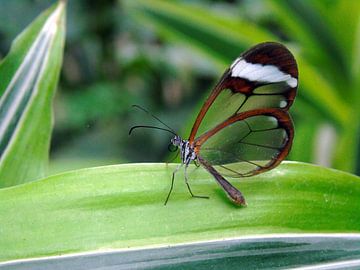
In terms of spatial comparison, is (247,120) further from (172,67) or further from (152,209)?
(172,67)

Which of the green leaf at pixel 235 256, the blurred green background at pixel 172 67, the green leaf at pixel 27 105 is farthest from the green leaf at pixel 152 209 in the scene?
→ the blurred green background at pixel 172 67

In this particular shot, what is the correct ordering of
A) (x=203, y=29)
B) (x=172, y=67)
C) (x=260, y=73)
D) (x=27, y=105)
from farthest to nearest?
(x=172, y=67) < (x=203, y=29) < (x=27, y=105) < (x=260, y=73)

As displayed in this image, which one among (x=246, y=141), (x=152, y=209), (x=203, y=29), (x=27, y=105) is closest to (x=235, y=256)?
(x=152, y=209)

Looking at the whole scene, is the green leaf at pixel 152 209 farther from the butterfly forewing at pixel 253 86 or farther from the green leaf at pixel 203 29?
the green leaf at pixel 203 29

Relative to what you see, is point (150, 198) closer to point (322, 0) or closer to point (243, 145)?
point (243, 145)

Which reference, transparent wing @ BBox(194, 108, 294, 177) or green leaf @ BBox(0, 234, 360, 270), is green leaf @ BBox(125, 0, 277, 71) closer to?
transparent wing @ BBox(194, 108, 294, 177)
